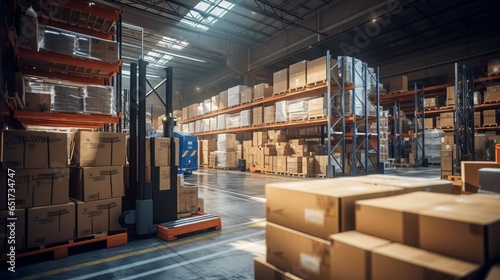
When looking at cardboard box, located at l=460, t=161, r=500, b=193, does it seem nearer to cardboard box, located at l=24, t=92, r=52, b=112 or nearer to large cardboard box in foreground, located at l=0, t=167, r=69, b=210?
large cardboard box in foreground, located at l=0, t=167, r=69, b=210

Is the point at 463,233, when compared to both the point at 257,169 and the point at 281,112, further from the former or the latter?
the point at 257,169

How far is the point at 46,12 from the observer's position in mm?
4559

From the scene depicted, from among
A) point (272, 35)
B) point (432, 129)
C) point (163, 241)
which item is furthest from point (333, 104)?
point (163, 241)

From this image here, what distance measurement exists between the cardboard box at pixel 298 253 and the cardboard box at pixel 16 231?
103 inches

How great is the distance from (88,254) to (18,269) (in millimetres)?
606

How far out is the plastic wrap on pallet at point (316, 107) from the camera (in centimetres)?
1039

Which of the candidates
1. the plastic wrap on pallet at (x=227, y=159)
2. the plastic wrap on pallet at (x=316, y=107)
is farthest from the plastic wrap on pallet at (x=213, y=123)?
the plastic wrap on pallet at (x=316, y=107)

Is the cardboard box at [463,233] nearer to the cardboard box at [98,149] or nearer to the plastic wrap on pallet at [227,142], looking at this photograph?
the cardboard box at [98,149]

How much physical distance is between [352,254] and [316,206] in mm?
362

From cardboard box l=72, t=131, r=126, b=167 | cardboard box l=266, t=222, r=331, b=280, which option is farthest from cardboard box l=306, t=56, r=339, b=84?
cardboard box l=266, t=222, r=331, b=280

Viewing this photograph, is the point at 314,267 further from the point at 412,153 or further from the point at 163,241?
the point at 412,153

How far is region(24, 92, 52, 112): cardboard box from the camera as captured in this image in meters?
4.14

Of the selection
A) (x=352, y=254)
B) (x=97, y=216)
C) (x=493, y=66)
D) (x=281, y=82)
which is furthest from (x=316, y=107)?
(x=352, y=254)

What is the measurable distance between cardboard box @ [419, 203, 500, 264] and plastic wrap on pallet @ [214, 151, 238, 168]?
1382 centimetres
